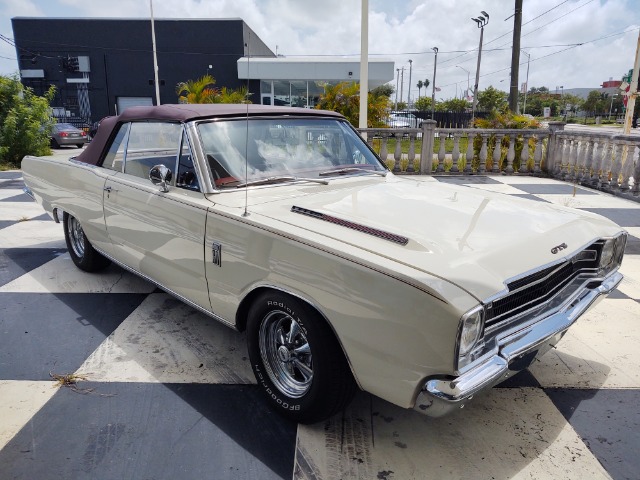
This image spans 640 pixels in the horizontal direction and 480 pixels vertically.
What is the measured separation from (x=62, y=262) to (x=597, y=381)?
4970 mm

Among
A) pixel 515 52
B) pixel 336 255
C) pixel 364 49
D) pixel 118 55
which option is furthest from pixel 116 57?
pixel 336 255

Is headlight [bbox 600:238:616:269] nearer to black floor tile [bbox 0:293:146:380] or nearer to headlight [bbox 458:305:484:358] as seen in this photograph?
headlight [bbox 458:305:484:358]

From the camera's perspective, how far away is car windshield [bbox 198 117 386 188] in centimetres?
313

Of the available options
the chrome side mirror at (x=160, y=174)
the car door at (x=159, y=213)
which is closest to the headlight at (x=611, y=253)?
the car door at (x=159, y=213)

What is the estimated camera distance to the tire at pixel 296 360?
7.45ft

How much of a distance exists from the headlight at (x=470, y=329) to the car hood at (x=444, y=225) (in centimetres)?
7

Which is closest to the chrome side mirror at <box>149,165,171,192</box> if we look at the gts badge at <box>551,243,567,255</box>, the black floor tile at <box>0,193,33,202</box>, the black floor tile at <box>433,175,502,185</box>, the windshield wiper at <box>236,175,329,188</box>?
the windshield wiper at <box>236,175,329,188</box>

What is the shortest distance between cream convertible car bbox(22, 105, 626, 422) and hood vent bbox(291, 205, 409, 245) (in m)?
0.01

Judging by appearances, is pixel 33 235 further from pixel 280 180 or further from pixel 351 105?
pixel 351 105

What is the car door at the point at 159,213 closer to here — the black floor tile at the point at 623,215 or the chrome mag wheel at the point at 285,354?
the chrome mag wheel at the point at 285,354

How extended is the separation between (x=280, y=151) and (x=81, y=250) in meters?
2.65

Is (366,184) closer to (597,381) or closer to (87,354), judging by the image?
(597,381)

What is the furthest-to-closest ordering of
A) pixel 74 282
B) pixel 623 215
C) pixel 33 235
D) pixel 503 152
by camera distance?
pixel 503 152 < pixel 623 215 < pixel 33 235 < pixel 74 282

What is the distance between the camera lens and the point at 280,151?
3.39 metres
